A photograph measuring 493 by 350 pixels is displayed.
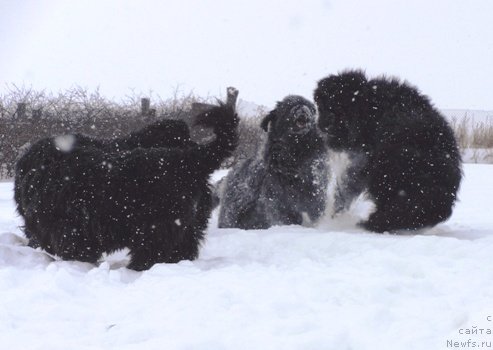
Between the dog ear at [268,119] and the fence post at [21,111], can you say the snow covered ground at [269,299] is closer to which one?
the dog ear at [268,119]

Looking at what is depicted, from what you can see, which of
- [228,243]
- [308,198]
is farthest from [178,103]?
[228,243]

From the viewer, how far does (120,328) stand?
99.8 inches

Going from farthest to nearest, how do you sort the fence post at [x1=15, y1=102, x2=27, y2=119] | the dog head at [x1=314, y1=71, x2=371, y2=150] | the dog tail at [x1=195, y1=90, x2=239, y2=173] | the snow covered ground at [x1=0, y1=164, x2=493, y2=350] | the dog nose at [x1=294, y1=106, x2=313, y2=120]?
the fence post at [x1=15, y1=102, x2=27, y2=119], the dog nose at [x1=294, y1=106, x2=313, y2=120], the dog head at [x1=314, y1=71, x2=371, y2=150], the dog tail at [x1=195, y1=90, x2=239, y2=173], the snow covered ground at [x1=0, y1=164, x2=493, y2=350]

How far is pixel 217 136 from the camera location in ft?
13.6

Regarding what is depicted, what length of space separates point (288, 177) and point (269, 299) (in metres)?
3.22

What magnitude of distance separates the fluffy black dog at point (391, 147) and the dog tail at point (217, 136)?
173 centimetres

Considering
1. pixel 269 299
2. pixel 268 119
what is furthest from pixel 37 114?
pixel 269 299

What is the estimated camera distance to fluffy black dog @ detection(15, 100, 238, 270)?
400 centimetres

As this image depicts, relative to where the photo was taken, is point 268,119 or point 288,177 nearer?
point 288,177

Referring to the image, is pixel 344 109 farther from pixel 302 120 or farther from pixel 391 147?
pixel 391 147

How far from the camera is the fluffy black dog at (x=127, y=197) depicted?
157 inches

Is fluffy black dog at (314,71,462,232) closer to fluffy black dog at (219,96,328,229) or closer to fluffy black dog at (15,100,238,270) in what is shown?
fluffy black dog at (219,96,328,229)

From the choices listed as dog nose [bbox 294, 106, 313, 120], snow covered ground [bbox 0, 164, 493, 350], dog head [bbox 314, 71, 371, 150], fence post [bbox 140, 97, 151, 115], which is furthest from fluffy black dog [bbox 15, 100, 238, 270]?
fence post [bbox 140, 97, 151, 115]

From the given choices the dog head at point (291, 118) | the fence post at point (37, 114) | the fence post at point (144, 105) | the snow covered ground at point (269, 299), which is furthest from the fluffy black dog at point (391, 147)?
the fence post at point (144, 105)
